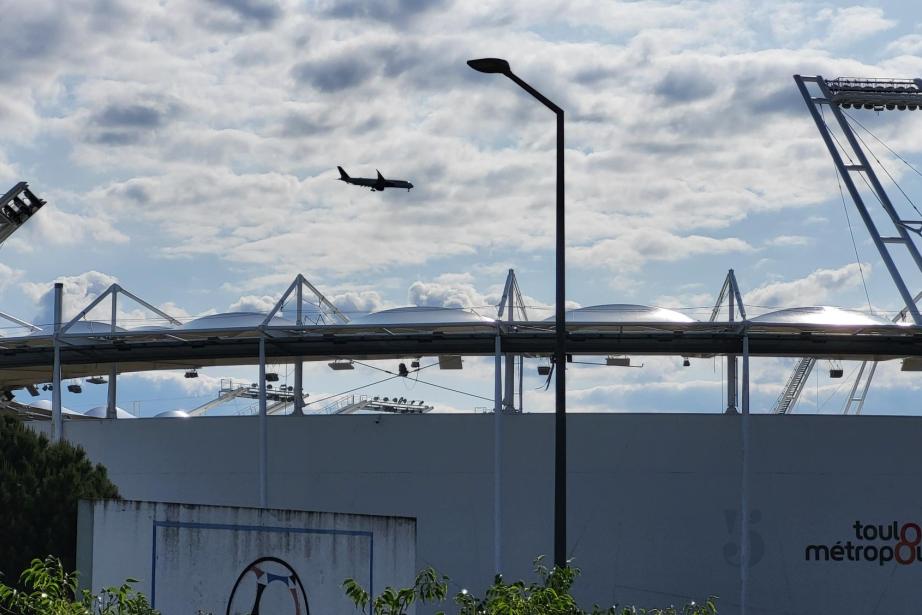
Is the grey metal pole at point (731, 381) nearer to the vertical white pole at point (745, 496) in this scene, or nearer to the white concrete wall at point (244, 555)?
the vertical white pole at point (745, 496)

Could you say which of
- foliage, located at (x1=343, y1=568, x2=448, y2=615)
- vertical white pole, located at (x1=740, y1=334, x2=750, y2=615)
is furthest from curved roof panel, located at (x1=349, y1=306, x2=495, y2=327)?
foliage, located at (x1=343, y1=568, x2=448, y2=615)

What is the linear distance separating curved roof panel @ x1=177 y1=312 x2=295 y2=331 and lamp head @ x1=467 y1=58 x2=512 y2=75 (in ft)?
72.2

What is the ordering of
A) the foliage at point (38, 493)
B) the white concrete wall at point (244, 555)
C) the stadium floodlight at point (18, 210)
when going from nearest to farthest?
the white concrete wall at point (244, 555) → the foliage at point (38, 493) → the stadium floodlight at point (18, 210)

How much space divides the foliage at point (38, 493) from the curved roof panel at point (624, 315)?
60.8 ft

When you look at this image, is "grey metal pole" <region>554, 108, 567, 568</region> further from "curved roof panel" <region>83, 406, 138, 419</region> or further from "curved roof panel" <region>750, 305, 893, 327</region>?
"curved roof panel" <region>83, 406, 138, 419</region>

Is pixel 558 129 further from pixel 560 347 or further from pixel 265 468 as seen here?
pixel 265 468

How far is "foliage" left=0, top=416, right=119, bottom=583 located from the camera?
22359mm

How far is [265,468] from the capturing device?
40188 millimetres

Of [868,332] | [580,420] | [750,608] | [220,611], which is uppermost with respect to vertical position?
[868,332]

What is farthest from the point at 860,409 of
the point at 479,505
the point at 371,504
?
the point at 371,504

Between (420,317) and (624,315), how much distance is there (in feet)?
20.5

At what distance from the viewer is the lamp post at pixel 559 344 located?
19219 mm

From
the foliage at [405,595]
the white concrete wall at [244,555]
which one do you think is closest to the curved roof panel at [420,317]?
the white concrete wall at [244,555]

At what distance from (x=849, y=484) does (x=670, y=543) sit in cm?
574
